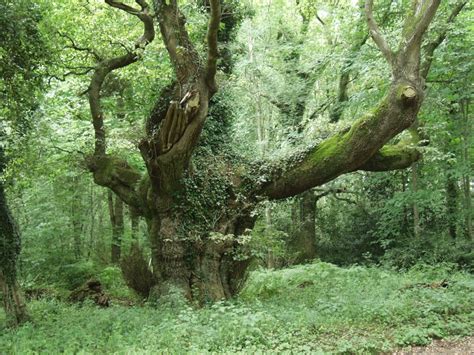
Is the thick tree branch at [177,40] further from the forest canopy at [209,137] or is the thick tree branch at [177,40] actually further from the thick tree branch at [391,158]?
the thick tree branch at [391,158]

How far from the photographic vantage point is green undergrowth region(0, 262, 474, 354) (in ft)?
17.6

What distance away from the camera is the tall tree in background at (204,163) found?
8.00m

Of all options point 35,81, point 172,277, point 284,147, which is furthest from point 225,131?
point 35,81

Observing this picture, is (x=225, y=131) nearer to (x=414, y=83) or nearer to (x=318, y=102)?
(x=414, y=83)

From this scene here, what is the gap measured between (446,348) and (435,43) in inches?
342

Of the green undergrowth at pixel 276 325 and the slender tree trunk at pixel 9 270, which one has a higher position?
the slender tree trunk at pixel 9 270

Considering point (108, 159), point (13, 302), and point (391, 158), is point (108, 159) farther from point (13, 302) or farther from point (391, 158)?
point (391, 158)

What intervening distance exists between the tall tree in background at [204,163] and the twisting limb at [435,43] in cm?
250

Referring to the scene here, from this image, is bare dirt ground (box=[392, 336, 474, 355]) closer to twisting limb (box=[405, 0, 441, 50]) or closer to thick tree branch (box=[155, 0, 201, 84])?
twisting limb (box=[405, 0, 441, 50])

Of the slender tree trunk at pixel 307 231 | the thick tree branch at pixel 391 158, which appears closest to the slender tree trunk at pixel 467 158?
the thick tree branch at pixel 391 158

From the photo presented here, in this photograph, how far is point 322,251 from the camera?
17.9m

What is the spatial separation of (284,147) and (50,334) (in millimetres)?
6419

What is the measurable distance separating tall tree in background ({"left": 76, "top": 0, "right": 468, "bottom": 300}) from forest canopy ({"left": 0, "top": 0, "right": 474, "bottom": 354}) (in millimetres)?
33

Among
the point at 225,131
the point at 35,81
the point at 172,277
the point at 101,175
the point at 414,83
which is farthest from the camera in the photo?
the point at 225,131
